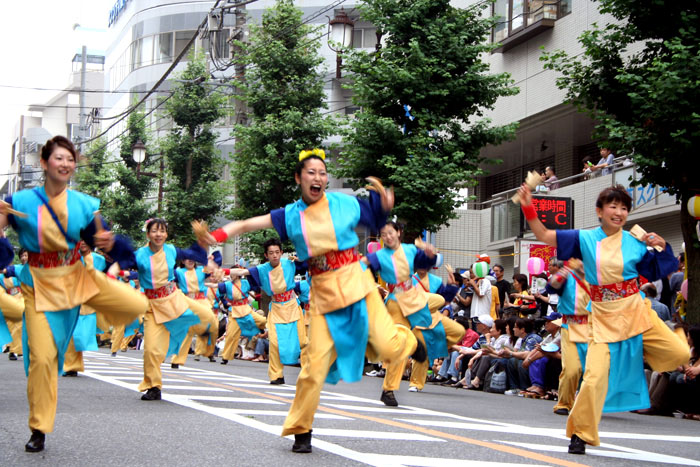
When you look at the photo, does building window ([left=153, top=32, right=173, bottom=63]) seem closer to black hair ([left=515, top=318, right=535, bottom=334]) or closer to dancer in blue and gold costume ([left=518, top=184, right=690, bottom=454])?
black hair ([left=515, top=318, right=535, bottom=334])

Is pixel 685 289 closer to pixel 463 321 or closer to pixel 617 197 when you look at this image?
pixel 463 321

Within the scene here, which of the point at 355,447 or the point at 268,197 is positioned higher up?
the point at 268,197

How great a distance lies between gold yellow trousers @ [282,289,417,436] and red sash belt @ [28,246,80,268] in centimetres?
170

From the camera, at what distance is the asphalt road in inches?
227

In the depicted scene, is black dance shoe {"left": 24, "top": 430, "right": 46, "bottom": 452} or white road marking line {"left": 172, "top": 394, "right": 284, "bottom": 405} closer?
black dance shoe {"left": 24, "top": 430, "right": 46, "bottom": 452}

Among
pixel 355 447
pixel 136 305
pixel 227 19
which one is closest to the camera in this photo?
pixel 355 447

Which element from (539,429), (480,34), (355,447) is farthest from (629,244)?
(480,34)

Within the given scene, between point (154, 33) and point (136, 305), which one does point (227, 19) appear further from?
point (136, 305)

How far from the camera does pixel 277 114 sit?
28.0 m

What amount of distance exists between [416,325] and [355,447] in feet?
20.2

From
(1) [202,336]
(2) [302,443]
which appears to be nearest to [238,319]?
(1) [202,336]

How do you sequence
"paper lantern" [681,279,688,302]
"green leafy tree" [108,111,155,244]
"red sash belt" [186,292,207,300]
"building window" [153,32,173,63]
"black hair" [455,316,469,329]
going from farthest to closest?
"building window" [153,32,173,63]
"green leafy tree" [108,111,155,244]
"red sash belt" [186,292,207,300]
"black hair" [455,316,469,329]
"paper lantern" [681,279,688,302]

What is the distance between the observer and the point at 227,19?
1709 inches

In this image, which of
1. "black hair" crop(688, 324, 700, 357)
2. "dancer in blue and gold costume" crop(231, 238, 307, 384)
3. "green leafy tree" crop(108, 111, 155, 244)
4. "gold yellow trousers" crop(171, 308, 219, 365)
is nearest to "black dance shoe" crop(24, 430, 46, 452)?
"gold yellow trousers" crop(171, 308, 219, 365)
